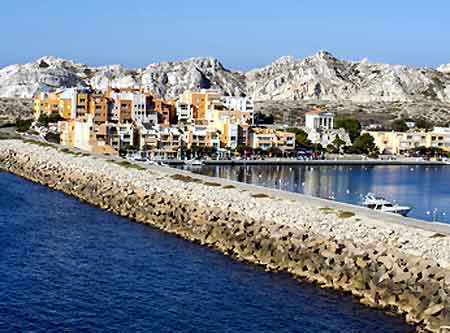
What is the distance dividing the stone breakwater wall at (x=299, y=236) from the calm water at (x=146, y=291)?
0.66m

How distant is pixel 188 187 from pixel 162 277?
11.4 meters

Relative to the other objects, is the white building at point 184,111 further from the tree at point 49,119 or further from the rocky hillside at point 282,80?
the rocky hillside at point 282,80

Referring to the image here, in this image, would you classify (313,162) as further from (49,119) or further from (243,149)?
(49,119)

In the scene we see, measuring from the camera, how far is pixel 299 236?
23.5 m

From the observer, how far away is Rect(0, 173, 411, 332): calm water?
1766 cm

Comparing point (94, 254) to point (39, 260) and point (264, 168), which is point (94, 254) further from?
point (264, 168)

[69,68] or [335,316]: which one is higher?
[69,68]

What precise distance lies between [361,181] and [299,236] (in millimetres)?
28395

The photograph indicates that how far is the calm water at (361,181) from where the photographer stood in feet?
133

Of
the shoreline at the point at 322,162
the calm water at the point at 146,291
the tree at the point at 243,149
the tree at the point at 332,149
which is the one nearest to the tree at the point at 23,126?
the shoreline at the point at 322,162

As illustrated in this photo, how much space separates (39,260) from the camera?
74.6 ft

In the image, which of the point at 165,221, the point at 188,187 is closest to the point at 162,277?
the point at 165,221

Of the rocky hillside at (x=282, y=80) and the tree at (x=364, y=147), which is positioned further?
the rocky hillside at (x=282, y=80)

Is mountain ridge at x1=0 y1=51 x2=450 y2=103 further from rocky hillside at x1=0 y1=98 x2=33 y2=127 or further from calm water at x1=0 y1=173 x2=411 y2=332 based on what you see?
calm water at x1=0 y1=173 x2=411 y2=332
